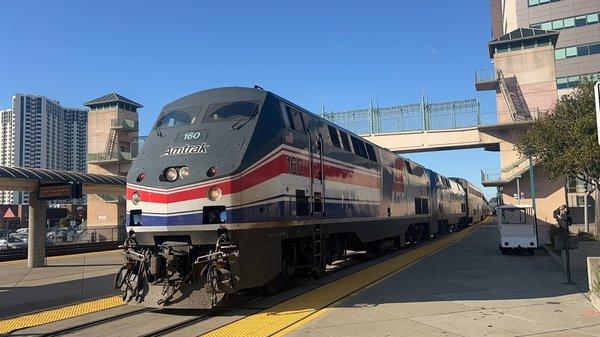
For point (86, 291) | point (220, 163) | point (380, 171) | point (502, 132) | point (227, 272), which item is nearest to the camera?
point (227, 272)

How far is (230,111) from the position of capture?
10.2 metres

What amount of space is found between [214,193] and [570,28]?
6845cm

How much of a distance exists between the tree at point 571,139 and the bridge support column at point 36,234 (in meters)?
20.7

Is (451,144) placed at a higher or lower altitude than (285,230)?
higher

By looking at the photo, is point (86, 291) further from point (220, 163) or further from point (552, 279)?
point (552, 279)

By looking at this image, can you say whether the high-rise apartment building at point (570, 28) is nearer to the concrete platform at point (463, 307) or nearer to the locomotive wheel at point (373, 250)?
the locomotive wheel at point (373, 250)

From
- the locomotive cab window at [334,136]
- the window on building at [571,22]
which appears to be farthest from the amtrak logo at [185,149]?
the window on building at [571,22]

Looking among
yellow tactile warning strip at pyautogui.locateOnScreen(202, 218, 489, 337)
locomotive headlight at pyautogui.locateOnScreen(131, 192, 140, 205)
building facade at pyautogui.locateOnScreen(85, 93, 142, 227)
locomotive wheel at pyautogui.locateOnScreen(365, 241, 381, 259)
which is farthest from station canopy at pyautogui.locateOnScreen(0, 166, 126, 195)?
building facade at pyautogui.locateOnScreen(85, 93, 142, 227)

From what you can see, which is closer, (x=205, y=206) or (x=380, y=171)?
(x=205, y=206)

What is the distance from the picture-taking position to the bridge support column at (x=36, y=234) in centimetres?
1898

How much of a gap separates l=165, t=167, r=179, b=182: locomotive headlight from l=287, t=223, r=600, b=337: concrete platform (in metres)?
Answer: 3.67

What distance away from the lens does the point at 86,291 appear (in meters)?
12.5

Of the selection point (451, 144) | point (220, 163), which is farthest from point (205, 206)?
point (451, 144)

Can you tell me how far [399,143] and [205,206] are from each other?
4275 centimetres
